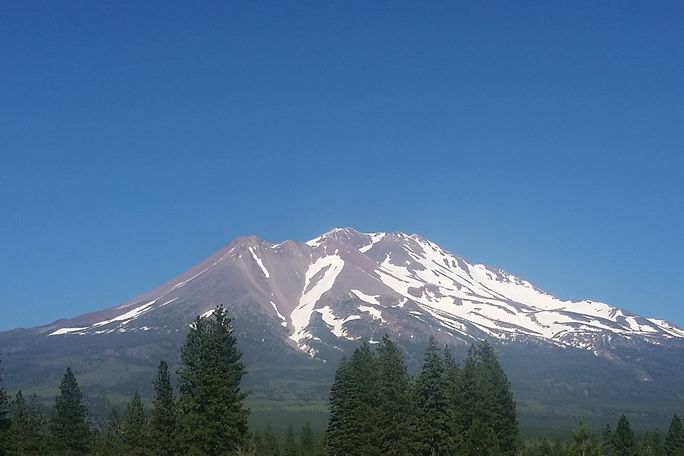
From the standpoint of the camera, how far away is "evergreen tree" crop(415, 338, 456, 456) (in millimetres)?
60906

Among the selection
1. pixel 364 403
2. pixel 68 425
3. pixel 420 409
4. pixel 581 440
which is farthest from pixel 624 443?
pixel 68 425

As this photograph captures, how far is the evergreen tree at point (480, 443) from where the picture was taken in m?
58.9

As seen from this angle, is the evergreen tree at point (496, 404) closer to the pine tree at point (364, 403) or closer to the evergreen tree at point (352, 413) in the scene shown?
the pine tree at point (364, 403)

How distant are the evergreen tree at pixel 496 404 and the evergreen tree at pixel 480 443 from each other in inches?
255

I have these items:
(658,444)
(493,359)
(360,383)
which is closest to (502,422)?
(493,359)

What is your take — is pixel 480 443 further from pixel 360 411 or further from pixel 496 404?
pixel 360 411

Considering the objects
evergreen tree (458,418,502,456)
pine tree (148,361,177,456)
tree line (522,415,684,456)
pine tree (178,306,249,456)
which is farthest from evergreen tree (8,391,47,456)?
tree line (522,415,684,456)

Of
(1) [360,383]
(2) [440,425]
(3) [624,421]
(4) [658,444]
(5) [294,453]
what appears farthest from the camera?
(4) [658,444]

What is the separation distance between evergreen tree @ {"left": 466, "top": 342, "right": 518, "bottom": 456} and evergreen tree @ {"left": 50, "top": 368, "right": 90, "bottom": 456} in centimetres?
4001

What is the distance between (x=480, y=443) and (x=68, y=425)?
144 ft

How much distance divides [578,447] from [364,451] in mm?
17550

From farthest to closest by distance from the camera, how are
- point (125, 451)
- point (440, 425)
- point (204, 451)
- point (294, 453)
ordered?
point (294, 453) → point (125, 451) → point (440, 425) → point (204, 451)

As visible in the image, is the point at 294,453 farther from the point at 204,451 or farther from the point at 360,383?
the point at 204,451

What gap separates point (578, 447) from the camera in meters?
51.8
